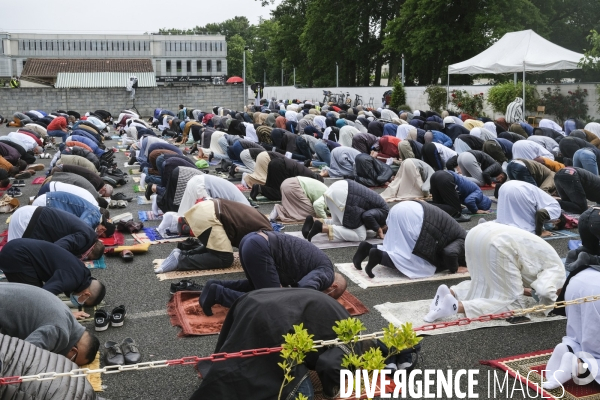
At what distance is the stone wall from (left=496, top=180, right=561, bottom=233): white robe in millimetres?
26703

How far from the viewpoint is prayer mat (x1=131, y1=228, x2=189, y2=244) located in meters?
7.95

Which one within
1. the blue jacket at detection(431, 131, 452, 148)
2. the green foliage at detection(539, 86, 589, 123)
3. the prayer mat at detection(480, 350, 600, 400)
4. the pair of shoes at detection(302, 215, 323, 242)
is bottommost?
the prayer mat at detection(480, 350, 600, 400)

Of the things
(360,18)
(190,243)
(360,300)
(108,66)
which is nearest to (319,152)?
(190,243)

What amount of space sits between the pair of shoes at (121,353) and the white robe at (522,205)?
16.1ft

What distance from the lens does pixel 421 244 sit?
20.7 ft

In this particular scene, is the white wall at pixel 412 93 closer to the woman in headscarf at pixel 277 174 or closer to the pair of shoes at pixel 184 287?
the woman in headscarf at pixel 277 174

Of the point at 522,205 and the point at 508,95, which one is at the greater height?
the point at 508,95

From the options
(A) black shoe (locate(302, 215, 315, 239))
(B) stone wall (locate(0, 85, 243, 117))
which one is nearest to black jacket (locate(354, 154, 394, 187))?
(A) black shoe (locate(302, 215, 315, 239))

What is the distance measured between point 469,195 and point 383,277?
11.1 feet

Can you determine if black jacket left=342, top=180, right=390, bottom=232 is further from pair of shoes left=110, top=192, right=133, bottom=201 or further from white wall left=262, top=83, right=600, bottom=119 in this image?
white wall left=262, top=83, right=600, bottom=119

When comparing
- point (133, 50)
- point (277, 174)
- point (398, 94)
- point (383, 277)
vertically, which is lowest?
point (383, 277)

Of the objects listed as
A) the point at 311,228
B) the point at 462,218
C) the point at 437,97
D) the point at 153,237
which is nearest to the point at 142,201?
the point at 153,237

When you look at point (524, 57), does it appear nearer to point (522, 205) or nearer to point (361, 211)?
point (522, 205)

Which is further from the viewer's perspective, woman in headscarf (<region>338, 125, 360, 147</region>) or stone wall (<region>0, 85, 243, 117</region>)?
stone wall (<region>0, 85, 243, 117</region>)
